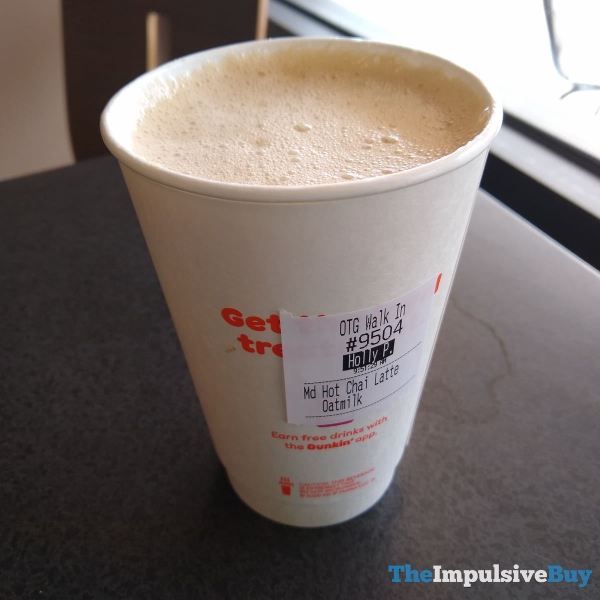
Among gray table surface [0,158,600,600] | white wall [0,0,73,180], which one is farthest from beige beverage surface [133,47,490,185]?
white wall [0,0,73,180]

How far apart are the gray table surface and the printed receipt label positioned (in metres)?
0.15

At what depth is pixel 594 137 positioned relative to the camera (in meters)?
0.76

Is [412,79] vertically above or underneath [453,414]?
above

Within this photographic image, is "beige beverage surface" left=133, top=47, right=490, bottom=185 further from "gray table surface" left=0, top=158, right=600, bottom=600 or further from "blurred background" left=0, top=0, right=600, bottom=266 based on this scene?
"gray table surface" left=0, top=158, right=600, bottom=600

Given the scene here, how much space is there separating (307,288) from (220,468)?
0.28 metres

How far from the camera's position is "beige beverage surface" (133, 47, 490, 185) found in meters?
0.33

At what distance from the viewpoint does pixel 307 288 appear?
30cm

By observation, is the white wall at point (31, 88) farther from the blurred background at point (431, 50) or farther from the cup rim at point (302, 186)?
the cup rim at point (302, 186)

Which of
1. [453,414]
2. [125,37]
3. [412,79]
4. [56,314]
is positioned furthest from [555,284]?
[125,37]

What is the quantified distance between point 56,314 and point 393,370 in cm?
45

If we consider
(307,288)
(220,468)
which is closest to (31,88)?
(220,468)

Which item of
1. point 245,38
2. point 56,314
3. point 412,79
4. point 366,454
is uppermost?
point 412,79

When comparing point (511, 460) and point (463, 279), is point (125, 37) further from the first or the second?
point (511, 460)

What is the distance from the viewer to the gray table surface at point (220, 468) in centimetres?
44
